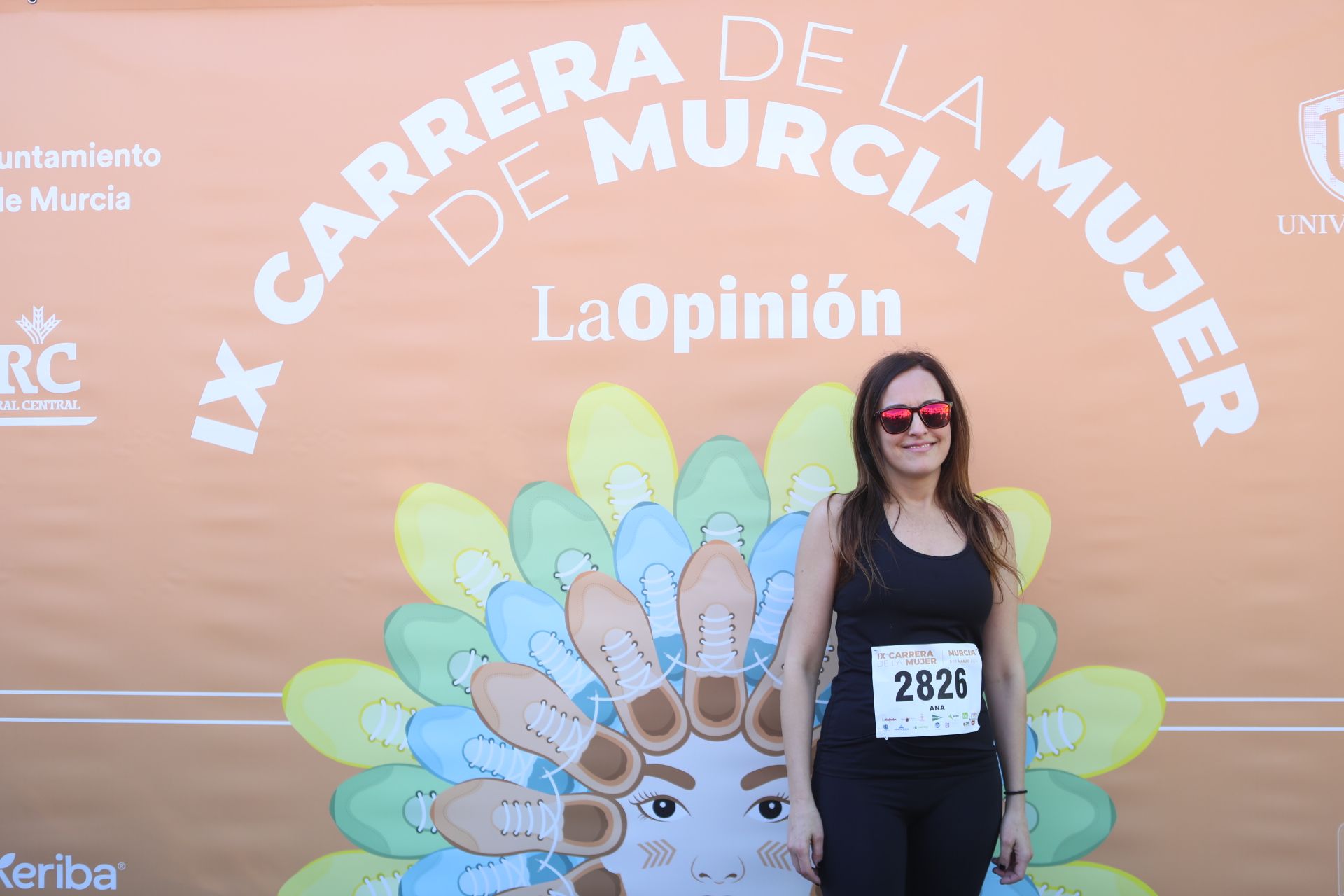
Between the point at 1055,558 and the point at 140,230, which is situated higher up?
the point at 140,230

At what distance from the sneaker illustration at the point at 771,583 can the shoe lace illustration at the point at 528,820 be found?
63 cm

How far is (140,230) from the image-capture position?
2.47 meters

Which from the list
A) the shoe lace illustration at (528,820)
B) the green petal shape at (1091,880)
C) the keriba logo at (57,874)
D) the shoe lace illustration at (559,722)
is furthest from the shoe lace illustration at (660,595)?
the keriba logo at (57,874)

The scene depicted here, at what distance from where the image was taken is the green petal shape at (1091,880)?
7.55 feet

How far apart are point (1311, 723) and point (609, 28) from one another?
100 inches

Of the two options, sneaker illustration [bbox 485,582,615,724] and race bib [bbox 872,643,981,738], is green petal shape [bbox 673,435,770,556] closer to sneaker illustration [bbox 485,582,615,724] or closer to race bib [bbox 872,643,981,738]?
sneaker illustration [bbox 485,582,615,724]

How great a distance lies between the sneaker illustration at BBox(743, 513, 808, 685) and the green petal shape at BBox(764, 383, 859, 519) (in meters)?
0.04

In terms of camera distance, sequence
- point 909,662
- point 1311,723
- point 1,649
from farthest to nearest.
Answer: point 1,649 < point 1311,723 < point 909,662

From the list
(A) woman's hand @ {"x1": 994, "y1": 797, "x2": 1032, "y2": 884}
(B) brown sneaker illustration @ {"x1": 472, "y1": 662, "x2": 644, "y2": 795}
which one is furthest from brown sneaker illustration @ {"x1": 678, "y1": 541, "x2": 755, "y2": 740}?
(A) woman's hand @ {"x1": 994, "y1": 797, "x2": 1032, "y2": 884}

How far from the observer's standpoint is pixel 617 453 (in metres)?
2.37

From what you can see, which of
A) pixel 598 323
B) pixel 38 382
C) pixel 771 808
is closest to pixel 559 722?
pixel 771 808

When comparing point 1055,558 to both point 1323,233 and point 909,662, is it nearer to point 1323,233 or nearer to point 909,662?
point 909,662

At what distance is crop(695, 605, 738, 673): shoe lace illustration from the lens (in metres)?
2.34

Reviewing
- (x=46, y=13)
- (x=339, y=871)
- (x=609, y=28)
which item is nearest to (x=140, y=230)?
(x=46, y=13)
